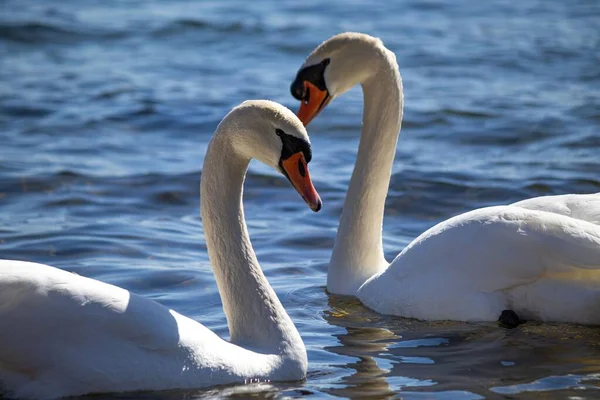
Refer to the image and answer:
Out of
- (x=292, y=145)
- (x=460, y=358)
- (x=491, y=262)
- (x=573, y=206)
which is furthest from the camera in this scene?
(x=573, y=206)

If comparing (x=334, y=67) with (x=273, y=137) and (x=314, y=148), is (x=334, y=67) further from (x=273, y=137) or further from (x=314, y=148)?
(x=314, y=148)

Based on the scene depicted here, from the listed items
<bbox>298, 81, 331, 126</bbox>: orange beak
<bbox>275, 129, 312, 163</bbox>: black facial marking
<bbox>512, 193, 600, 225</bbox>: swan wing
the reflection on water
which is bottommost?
the reflection on water

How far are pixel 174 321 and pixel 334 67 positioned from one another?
307 cm

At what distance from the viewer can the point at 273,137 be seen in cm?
580

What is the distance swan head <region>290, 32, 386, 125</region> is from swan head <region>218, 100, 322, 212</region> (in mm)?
2304

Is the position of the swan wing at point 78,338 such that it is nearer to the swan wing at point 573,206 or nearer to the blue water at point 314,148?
the blue water at point 314,148

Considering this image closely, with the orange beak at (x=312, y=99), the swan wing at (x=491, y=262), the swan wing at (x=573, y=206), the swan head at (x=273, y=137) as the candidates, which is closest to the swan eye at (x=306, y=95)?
the orange beak at (x=312, y=99)

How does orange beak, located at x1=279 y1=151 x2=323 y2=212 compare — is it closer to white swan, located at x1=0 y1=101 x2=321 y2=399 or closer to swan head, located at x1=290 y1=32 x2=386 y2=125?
white swan, located at x1=0 y1=101 x2=321 y2=399

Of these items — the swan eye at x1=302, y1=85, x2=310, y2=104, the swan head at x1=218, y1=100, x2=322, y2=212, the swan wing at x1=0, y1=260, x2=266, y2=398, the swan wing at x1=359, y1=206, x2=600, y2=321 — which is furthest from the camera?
the swan eye at x1=302, y1=85, x2=310, y2=104

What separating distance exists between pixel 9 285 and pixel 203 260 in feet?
11.4

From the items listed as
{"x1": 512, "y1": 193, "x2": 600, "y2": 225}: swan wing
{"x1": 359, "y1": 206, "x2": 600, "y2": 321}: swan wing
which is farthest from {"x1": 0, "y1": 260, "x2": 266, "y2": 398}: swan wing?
{"x1": 512, "y1": 193, "x2": 600, "y2": 225}: swan wing

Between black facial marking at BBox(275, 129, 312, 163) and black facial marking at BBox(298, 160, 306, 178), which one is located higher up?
black facial marking at BBox(275, 129, 312, 163)

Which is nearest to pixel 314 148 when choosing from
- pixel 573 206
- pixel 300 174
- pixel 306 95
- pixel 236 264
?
pixel 306 95

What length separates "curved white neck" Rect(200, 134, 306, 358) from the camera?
5938mm
